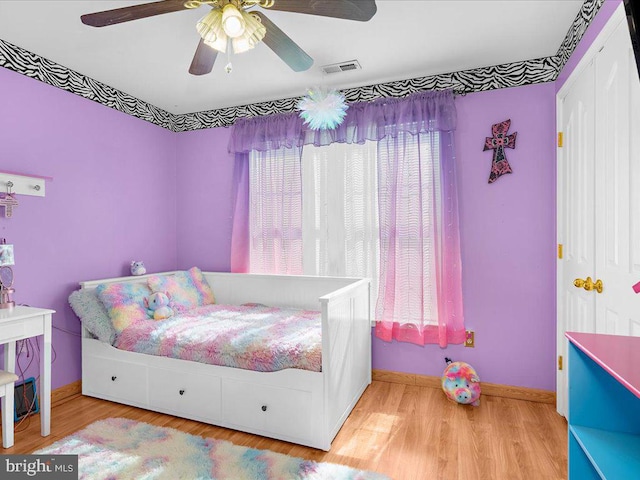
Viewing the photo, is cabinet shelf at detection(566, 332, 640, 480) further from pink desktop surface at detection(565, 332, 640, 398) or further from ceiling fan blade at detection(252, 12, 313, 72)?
ceiling fan blade at detection(252, 12, 313, 72)

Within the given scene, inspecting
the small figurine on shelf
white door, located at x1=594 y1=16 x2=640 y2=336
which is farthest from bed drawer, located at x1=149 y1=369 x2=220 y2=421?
white door, located at x1=594 y1=16 x2=640 y2=336

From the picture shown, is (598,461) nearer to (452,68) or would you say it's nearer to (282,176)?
(452,68)

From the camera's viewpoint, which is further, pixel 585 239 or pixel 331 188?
pixel 331 188

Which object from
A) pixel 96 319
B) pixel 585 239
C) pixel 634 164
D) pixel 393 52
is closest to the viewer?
pixel 634 164

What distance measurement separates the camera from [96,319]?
2555 millimetres

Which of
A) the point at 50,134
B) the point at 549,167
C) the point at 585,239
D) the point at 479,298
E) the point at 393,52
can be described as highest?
the point at 393,52

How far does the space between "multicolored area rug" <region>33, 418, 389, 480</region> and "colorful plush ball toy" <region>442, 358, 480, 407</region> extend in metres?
0.96

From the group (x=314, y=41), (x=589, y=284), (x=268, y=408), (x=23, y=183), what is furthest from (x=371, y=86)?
(x=23, y=183)

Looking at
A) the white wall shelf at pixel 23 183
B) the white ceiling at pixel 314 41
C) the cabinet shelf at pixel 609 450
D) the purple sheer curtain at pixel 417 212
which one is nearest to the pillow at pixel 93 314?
the white wall shelf at pixel 23 183

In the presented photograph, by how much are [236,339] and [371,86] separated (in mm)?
2162

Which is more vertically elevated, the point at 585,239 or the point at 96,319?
the point at 585,239

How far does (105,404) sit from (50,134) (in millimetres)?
1935

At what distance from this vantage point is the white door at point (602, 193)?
1.45 m

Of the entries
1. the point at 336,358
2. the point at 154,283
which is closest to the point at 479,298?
the point at 336,358
